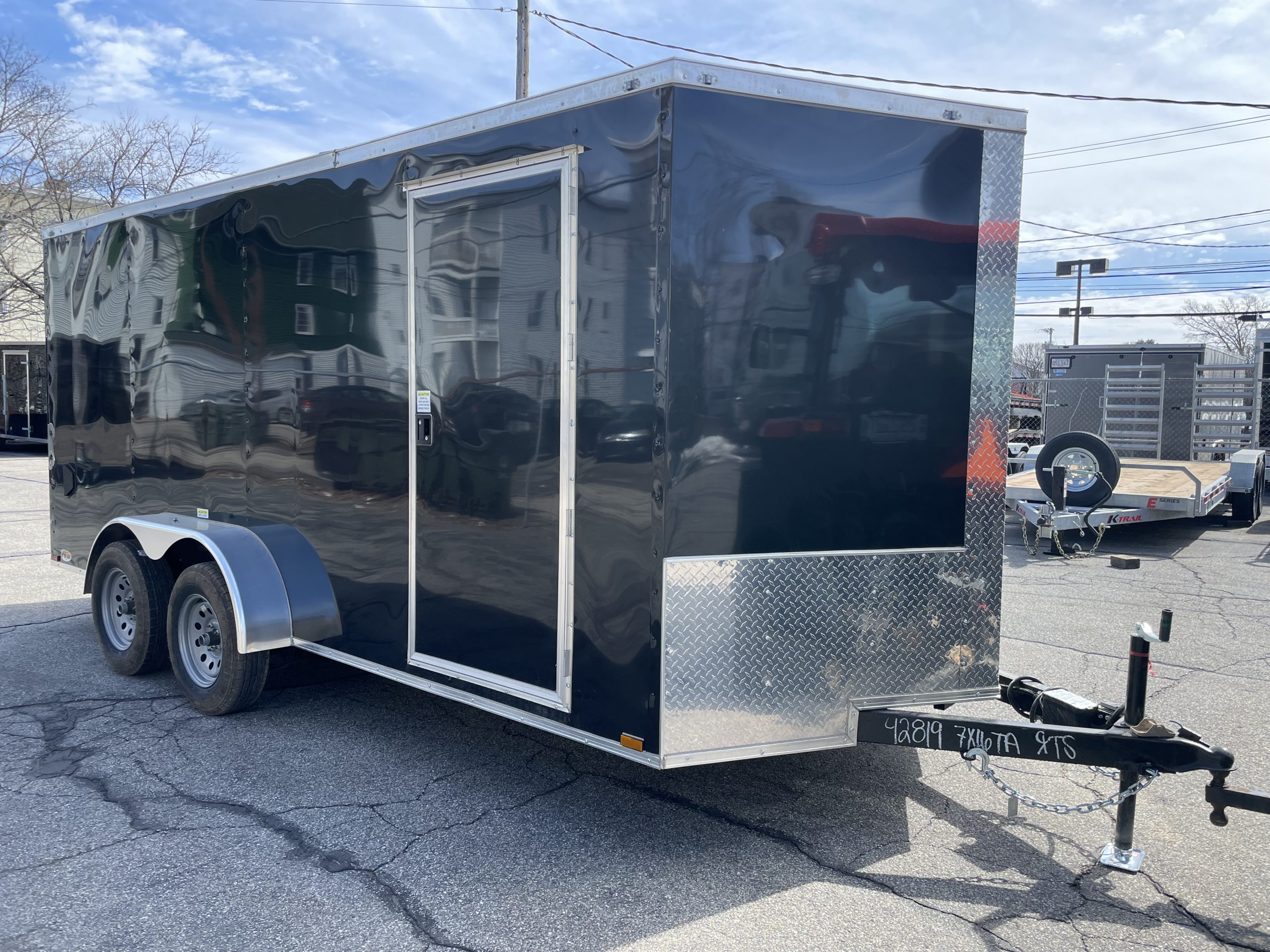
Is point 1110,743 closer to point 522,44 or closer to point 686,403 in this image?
point 686,403

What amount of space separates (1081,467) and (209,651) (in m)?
9.53

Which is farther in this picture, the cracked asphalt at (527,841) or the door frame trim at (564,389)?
the door frame trim at (564,389)

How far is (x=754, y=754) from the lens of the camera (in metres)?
3.48

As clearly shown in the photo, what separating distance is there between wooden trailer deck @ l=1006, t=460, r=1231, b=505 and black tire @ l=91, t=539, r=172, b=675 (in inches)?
308

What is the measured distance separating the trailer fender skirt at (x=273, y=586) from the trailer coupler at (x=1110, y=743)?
107 inches

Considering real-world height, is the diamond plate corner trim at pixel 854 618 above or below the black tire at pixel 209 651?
above

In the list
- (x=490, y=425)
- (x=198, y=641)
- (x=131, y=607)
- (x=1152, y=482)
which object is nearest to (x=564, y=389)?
(x=490, y=425)

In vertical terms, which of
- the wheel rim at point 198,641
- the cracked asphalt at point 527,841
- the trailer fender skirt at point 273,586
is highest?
the trailer fender skirt at point 273,586

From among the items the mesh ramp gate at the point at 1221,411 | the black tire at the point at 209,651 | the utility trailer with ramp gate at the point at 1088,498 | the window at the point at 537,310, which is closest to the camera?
the window at the point at 537,310

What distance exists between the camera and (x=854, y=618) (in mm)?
3588

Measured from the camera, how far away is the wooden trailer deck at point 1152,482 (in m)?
10.7

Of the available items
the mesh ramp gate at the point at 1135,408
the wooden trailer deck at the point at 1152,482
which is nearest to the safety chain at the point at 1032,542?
the wooden trailer deck at the point at 1152,482

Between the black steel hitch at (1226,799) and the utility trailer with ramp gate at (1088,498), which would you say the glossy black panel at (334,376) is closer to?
the black steel hitch at (1226,799)

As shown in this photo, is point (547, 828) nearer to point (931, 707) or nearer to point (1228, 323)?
point (931, 707)
